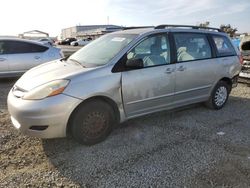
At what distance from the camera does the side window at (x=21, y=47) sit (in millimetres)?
8094

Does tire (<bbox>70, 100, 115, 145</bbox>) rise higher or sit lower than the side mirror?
lower

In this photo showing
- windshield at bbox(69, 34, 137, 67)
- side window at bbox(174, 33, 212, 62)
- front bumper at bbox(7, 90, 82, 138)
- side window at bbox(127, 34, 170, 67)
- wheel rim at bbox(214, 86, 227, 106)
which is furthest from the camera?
wheel rim at bbox(214, 86, 227, 106)

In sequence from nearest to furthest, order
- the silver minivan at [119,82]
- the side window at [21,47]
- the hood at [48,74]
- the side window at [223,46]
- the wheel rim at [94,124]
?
the silver minivan at [119,82] → the hood at [48,74] → the wheel rim at [94,124] → the side window at [223,46] → the side window at [21,47]

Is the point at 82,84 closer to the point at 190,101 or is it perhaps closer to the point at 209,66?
the point at 190,101

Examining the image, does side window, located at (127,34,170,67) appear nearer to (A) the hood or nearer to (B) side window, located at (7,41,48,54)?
(A) the hood

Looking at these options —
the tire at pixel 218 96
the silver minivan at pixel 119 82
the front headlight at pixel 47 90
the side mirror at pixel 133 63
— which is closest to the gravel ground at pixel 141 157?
the silver minivan at pixel 119 82

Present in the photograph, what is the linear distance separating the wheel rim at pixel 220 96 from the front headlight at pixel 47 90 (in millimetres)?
3408

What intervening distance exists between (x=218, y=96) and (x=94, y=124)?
303cm

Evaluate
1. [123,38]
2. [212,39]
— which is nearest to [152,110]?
[123,38]

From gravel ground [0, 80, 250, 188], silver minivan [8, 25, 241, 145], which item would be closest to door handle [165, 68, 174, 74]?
silver minivan [8, 25, 241, 145]

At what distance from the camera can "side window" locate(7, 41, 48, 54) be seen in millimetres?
8094

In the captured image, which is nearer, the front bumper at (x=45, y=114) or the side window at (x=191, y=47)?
the front bumper at (x=45, y=114)

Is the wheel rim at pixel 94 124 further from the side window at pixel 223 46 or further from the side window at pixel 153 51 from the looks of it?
the side window at pixel 223 46

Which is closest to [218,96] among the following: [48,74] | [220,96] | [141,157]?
[220,96]
